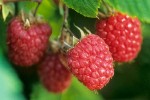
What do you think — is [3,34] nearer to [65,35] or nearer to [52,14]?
[65,35]

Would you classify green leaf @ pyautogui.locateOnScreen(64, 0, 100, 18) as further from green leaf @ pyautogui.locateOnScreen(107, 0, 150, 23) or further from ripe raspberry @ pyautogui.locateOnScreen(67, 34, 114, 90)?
ripe raspberry @ pyautogui.locateOnScreen(67, 34, 114, 90)

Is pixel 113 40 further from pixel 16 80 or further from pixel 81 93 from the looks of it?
pixel 81 93

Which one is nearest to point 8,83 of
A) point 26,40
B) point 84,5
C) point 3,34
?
point 3,34

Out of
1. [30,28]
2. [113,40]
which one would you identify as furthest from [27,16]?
[113,40]

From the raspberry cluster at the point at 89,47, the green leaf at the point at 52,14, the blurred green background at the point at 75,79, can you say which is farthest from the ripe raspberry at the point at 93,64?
the green leaf at the point at 52,14

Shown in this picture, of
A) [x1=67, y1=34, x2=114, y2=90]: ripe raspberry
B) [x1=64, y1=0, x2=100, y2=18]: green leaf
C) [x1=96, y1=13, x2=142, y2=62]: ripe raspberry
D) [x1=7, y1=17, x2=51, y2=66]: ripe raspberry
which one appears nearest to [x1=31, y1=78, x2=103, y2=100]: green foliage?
[x1=7, y1=17, x2=51, y2=66]: ripe raspberry

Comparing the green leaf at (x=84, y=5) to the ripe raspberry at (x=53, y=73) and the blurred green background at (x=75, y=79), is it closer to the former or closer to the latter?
the blurred green background at (x=75, y=79)
